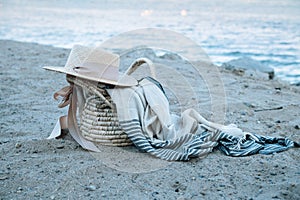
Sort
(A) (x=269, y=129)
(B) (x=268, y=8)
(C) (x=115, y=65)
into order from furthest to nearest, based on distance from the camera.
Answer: (B) (x=268, y=8)
(A) (x=269, y=129)
(C) (x=115, y=65)

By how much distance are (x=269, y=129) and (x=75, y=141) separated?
1.59 m

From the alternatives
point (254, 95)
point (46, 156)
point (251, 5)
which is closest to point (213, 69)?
point (254, 95)

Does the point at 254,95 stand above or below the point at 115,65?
below

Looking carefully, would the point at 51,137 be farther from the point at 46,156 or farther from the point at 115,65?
the point at 115,65

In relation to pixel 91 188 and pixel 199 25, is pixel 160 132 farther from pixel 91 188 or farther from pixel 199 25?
pixel 199 25

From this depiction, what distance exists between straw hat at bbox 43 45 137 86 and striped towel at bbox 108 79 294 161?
88 mm

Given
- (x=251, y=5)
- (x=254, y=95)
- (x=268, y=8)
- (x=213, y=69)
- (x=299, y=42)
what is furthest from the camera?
(x=251, y=5)

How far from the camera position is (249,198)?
2.26 metres

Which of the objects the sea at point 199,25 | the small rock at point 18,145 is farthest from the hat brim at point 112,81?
the sea at point 199,25

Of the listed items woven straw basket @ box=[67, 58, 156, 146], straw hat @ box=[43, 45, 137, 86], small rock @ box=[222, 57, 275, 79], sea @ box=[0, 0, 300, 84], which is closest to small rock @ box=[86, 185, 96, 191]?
woven straw basket @ box=[67, 58, 156, 146]

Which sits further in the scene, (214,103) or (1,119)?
(214,103)

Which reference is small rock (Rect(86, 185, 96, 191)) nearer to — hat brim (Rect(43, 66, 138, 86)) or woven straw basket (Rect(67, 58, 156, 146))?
woven straw basket (Rect(67, 58, 156, 146))

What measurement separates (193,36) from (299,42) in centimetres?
270

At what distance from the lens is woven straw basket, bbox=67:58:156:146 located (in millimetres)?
2820
